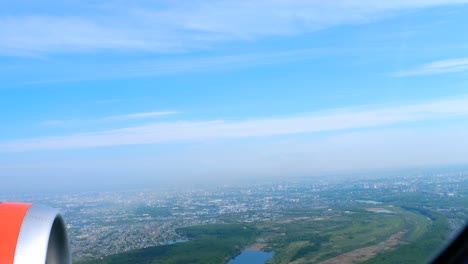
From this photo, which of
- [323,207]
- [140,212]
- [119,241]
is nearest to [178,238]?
[119,241]

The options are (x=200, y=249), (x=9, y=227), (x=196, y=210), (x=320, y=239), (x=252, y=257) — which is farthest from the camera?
(x=196, y=210)

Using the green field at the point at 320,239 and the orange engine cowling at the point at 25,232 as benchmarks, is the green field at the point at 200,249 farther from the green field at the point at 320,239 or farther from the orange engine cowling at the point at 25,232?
the orange engine cowling at the point at 25,232

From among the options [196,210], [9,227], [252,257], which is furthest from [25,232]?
[196,210]

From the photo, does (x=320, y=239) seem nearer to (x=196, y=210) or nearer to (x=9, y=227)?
(x=196, y=210)

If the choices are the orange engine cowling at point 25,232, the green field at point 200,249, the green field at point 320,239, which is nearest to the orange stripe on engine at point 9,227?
the orange engine cowling at point 25,232

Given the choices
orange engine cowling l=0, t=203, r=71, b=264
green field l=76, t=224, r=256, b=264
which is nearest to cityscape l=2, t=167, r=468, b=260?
green field l=76, t=224, r=256, b=264

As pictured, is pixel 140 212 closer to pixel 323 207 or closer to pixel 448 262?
pixel 323 207

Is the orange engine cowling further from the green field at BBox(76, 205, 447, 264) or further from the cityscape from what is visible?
the cityscape
